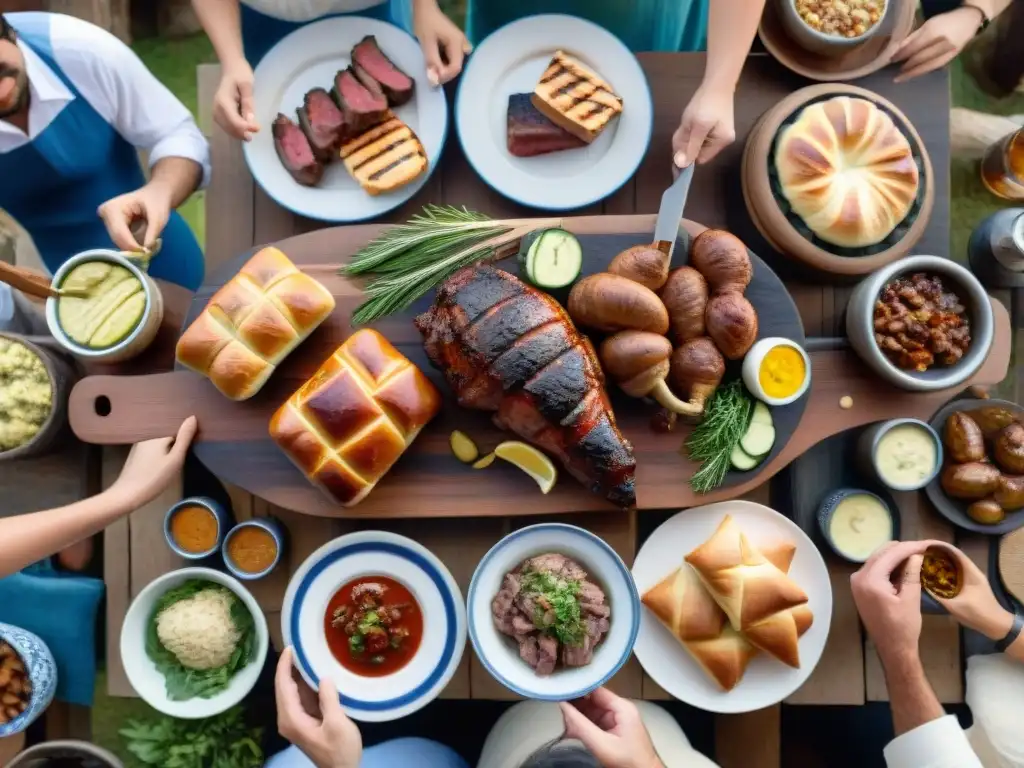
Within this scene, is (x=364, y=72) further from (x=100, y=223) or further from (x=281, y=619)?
(x=281, y=619)

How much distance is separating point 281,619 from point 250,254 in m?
1.15

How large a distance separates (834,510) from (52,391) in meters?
2.45

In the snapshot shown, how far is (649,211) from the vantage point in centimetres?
229

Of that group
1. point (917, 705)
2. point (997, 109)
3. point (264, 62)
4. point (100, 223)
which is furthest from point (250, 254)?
point (997, 109)

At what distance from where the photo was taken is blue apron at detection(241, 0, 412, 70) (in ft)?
7.86

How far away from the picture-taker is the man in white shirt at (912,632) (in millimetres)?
1998

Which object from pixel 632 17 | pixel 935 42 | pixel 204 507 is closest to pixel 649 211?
pixel 632 17

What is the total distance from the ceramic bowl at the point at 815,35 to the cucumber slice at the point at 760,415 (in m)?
1.14

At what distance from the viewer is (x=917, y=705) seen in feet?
6.73

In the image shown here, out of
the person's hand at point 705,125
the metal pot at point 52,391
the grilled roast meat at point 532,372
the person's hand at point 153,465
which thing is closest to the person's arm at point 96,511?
the person's hand at point 153,465

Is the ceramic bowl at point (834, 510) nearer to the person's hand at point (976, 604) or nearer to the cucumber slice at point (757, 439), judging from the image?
the person's hand at point (976, 604)

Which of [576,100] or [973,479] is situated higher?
[576,100]

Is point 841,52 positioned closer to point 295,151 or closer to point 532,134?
Result: point 532,134

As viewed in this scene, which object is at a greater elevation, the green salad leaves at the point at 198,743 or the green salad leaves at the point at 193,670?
the green salad leaves at the point at 193,670
